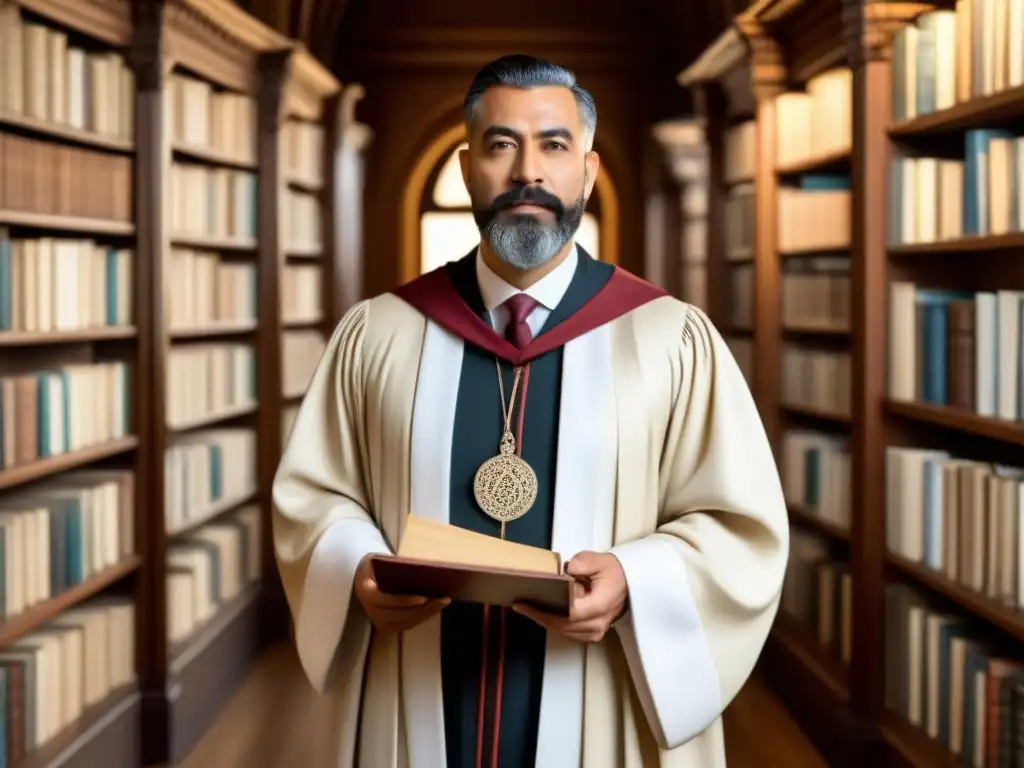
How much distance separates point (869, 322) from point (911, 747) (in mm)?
1523

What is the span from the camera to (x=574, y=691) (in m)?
2.25

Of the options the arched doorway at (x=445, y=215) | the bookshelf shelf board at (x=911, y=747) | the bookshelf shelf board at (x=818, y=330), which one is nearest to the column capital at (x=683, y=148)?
the arched doorway at (x=445, y=215)

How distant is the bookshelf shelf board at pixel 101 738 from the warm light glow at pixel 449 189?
573 cm

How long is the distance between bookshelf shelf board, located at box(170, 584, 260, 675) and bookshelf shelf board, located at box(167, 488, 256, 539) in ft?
1.46

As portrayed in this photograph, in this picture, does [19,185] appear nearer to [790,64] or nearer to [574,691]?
[574,691]

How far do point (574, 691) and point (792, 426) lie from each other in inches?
171

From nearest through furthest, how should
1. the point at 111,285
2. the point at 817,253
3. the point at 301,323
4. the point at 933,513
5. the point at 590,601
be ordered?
the point at 590,601, the point at 933,513, the point at 111,285, the point at 817,253, the point at 301,323

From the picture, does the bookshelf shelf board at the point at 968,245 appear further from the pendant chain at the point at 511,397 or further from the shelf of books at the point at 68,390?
the shelf of books at the point at 68,390

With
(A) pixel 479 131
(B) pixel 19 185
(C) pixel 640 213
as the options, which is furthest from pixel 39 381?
(C) pixel 640 213

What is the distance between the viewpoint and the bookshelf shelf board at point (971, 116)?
12.3ft

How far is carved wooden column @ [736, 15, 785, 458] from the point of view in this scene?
610 cm

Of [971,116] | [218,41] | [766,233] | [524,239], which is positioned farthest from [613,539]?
[218,41]

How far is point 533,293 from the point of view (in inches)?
92.2

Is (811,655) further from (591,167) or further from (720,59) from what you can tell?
(591,167)
